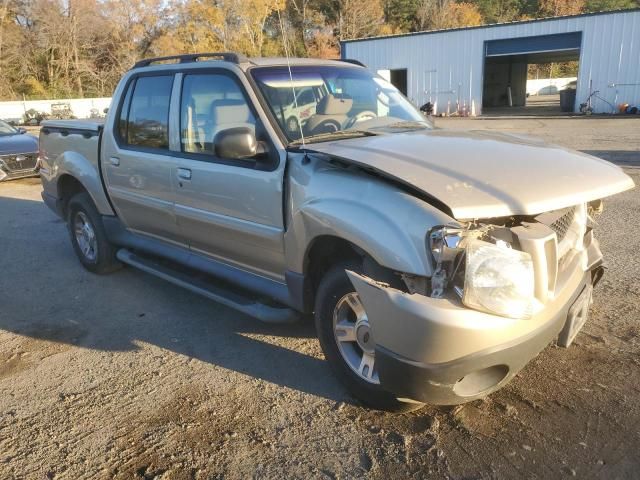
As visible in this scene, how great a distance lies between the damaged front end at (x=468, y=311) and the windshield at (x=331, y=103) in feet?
4.47

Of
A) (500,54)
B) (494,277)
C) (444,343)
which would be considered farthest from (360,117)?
(500,54)

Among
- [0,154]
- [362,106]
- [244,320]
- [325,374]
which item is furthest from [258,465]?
[0,154]

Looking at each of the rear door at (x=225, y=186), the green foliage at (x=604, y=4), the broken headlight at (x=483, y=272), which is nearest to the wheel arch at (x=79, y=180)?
the rear door at (x=225, y=186)

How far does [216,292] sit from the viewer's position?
4.07 meters

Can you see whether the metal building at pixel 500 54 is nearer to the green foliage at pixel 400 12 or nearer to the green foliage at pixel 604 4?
the green foliage at pixel 400 12

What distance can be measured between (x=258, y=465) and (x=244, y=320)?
1783mm

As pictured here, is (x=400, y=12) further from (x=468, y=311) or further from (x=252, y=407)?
(x=468, y=311)

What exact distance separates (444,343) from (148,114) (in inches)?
133

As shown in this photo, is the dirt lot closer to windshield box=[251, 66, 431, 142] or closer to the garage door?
windshield box=[251, 66, 431, 142]

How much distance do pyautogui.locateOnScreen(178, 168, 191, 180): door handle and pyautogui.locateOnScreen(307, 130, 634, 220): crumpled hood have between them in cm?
120

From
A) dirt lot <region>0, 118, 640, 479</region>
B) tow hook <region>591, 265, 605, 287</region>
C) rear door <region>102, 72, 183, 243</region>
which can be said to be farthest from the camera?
rear door <region>102, 72, 183, 243</region>

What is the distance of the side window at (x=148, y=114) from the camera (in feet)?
14.7

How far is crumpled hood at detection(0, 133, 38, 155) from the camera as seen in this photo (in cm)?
→ 1206

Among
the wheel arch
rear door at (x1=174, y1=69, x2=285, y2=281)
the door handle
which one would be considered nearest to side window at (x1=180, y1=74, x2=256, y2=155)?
rear door at (x1=174, y1=69, x2=285, y2=281)
